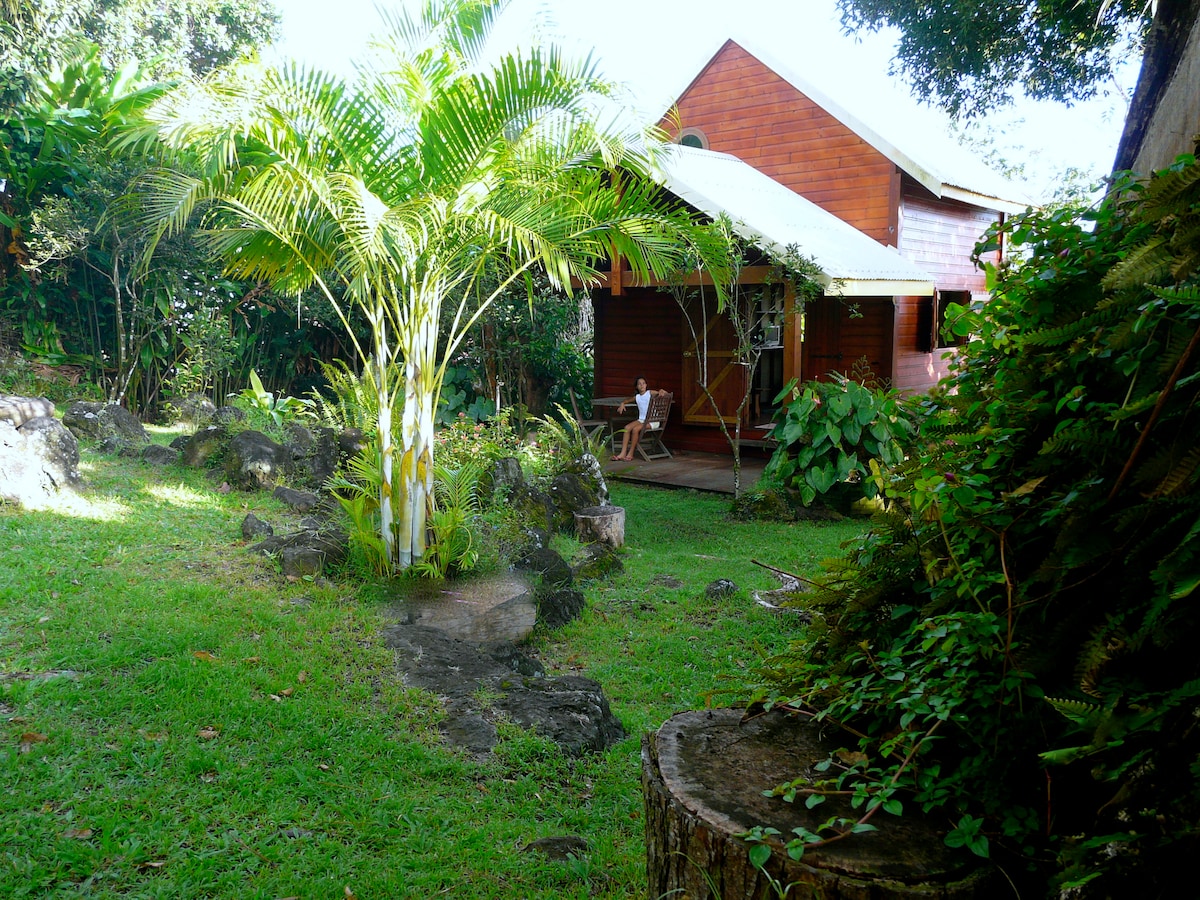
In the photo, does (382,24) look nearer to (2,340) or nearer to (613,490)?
(613,490)

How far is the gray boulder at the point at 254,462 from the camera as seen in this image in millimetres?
9188

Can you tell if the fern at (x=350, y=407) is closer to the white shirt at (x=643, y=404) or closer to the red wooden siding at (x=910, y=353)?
the white shirt at (x=643, y=404)

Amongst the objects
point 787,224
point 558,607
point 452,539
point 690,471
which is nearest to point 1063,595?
point 558,607

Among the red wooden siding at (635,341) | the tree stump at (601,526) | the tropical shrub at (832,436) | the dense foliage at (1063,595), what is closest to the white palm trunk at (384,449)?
the tree stump at (601,526)

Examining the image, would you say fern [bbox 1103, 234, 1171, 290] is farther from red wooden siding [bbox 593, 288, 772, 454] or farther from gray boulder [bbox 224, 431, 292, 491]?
red wooden siding [bbox 593, 288, 772, 454]

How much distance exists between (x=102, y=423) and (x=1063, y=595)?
11037 mm

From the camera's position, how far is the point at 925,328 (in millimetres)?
14945

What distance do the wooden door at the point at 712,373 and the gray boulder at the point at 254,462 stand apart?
667cm

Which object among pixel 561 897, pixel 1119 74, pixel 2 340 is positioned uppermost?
pixel 1119 74

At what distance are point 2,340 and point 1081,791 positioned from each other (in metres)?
15.0

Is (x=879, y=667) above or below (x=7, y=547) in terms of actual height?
above

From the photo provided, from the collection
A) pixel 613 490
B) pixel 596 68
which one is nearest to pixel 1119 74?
pixel 613 490

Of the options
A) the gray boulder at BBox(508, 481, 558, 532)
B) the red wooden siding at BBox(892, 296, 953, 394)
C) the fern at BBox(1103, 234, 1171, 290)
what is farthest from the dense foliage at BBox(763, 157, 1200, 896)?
the red wooden siding at BBox(892, 296, 953, 394)

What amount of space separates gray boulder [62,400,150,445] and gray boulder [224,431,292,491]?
196 cm
